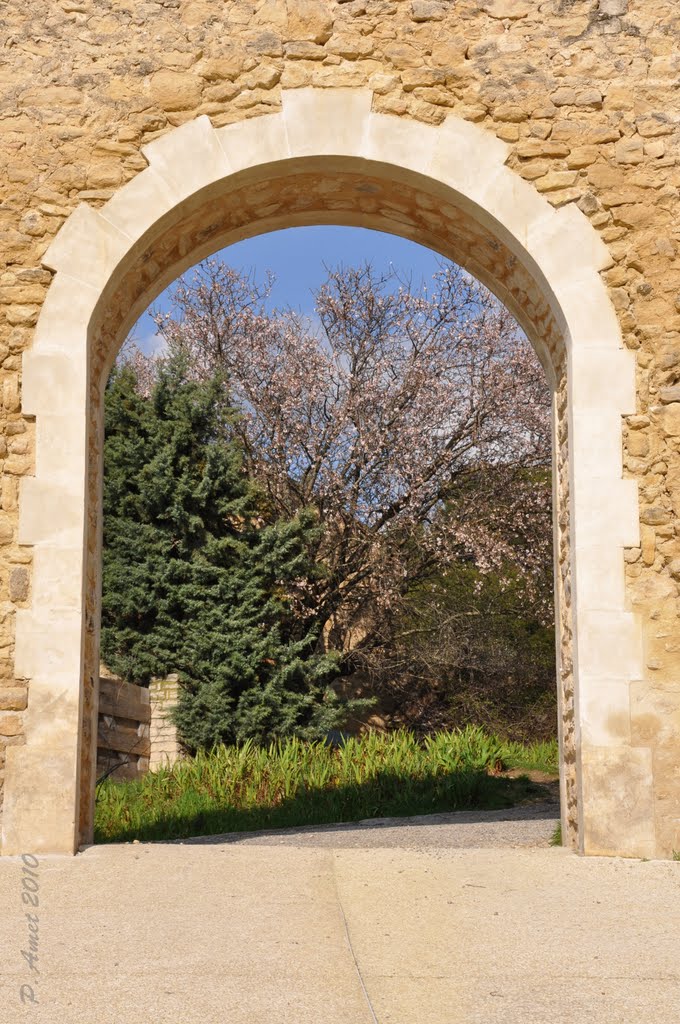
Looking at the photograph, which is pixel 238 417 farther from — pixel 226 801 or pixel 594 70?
pixel 594 70

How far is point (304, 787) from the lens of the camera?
835cm

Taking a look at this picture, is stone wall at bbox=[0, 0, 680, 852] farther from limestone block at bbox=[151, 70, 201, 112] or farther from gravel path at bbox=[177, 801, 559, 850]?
gravel path at bbox=[177, 801, 559, 850]

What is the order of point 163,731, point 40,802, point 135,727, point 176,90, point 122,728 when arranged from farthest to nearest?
point 163,731, point 135,727, point 122,728, point 176,90, point 40,802

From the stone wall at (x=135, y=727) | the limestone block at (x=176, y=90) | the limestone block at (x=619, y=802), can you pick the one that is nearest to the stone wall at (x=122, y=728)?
the stone wall at (x=135, y=727)

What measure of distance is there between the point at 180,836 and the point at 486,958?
475 cm

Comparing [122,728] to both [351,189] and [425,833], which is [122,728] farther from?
[351,189]

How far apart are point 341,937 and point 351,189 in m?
3.67

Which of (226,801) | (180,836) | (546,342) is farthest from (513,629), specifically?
(546,342)

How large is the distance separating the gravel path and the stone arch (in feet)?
4.14

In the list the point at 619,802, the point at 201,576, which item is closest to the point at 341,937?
the point at 619,802

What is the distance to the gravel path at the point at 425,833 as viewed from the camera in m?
6.17

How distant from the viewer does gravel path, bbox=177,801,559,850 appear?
6168 millimetres

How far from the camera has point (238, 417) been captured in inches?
407

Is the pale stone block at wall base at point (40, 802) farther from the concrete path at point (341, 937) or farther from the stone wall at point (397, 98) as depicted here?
the stone wall at point (397, 98)
